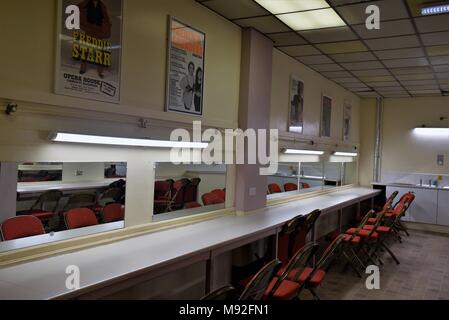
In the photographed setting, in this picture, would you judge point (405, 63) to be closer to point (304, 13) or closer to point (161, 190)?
point (304, 13)

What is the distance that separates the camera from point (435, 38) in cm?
413

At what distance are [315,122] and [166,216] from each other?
356cm

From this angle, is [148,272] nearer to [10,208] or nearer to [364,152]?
[10,208]

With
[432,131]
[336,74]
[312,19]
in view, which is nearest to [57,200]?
[312,19]

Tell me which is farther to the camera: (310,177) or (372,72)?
(310,177)

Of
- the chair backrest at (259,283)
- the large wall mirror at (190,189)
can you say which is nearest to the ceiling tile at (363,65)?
the large wall mirror at (190,189)

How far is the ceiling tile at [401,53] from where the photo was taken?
4.63m

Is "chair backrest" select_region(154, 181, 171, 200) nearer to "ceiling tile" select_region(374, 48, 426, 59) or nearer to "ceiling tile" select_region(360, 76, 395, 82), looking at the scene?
"ceiling tile" select_region(374, 48, 426, 59)

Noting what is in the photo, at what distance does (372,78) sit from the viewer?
6.33 metres

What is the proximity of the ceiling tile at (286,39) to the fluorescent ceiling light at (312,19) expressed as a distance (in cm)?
21

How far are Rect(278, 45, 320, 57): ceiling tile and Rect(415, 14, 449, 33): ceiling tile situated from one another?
1269 millimetres

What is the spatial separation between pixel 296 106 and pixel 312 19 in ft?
5.89

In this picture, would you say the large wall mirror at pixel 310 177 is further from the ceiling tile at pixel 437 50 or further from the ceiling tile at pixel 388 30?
the ceiling tile at pixel 437 50

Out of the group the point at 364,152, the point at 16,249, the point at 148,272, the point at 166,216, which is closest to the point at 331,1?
the point at 166,216
